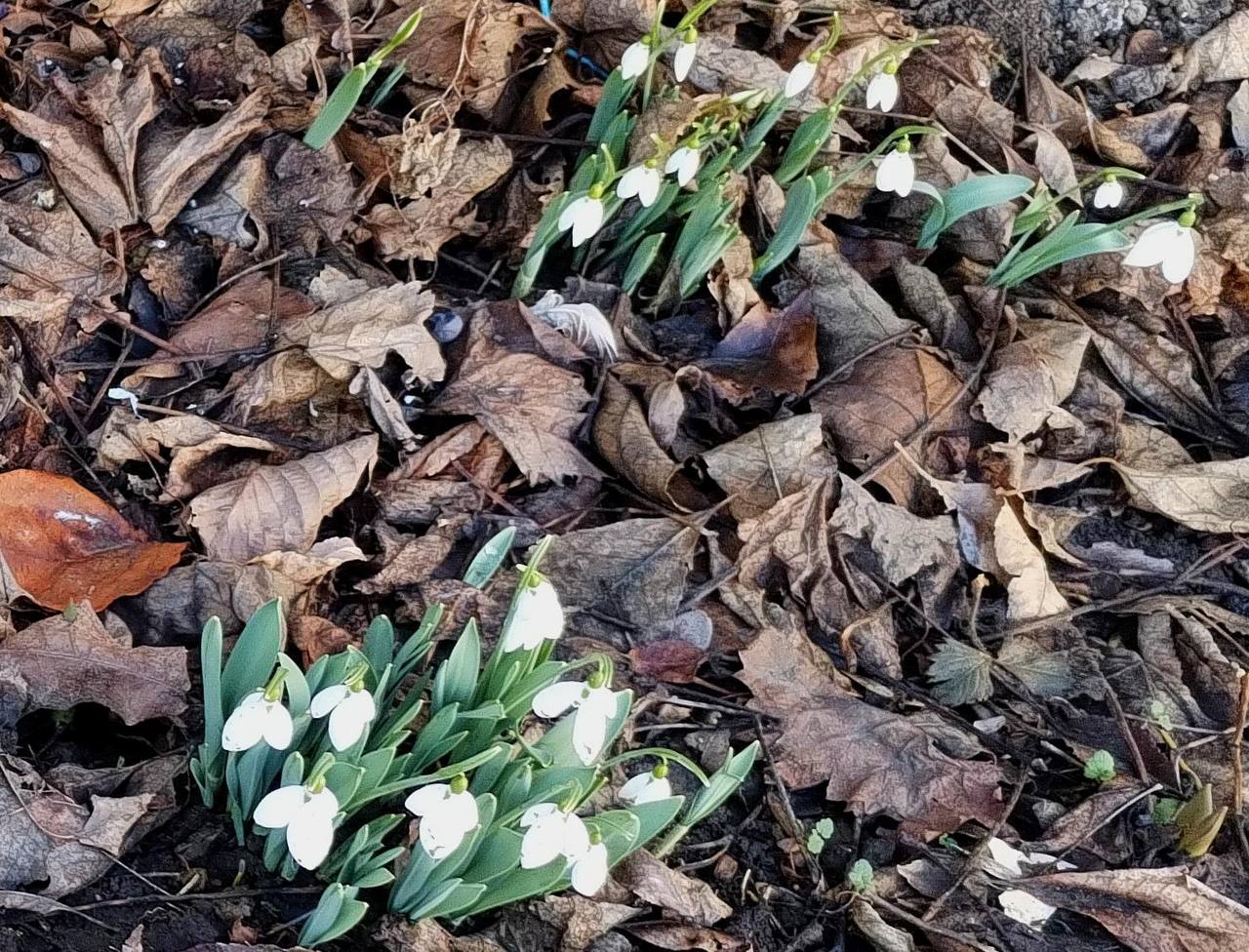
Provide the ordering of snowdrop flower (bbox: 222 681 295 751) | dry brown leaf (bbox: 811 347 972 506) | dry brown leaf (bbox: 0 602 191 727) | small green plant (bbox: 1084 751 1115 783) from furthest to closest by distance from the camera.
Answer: dry brown leaf (bbox: 811 347 972 506) < small green plant (bbox: 1084 751 1115 783) < dry brown leaf (bbox: 0 602 191 727) < snowdrop flower (bbox: 222 681 295 751)

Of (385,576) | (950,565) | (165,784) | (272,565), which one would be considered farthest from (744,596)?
(165,784)

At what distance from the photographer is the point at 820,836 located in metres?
1.74

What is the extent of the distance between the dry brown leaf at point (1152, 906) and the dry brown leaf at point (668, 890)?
18.2 inches

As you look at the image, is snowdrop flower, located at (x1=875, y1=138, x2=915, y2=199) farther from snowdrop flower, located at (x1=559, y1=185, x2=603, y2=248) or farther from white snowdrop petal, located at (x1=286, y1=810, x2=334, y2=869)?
white snowdrop petal, located at (x1=286, y1=810, x2=334, y2=869)

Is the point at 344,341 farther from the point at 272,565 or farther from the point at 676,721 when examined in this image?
the point at 676,721

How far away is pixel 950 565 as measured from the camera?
82.5 inches

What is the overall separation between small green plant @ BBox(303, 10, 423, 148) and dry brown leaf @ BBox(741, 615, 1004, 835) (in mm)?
1090

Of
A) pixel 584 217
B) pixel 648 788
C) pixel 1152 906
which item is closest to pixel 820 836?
pixel 648 788

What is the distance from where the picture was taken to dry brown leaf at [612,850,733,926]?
1.61 meters

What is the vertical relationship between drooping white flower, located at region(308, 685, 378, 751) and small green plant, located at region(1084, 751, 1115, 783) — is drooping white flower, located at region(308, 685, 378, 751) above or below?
above

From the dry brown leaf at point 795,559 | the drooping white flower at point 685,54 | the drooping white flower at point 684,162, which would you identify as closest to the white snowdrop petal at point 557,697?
the dry brown leaf at point 795,559

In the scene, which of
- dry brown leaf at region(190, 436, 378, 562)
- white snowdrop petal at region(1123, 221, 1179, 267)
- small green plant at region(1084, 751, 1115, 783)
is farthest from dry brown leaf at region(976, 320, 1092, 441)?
dry brown leaf at region(190, 436, 378, 562)

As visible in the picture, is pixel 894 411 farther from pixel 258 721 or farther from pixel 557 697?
pixel 258 721

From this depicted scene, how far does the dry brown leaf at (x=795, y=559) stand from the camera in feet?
6.52
